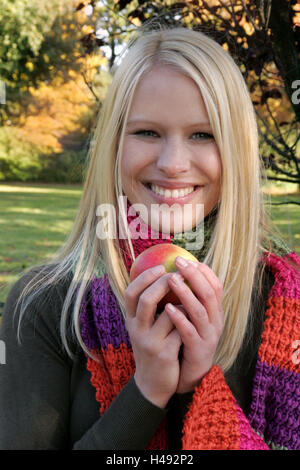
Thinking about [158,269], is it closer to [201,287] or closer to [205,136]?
[201,287]

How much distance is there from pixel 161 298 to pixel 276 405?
1.75 ft

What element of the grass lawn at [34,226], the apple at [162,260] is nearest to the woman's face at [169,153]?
the apple at [162,260]

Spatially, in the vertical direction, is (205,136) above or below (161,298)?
above

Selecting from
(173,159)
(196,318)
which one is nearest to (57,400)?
(196,318)

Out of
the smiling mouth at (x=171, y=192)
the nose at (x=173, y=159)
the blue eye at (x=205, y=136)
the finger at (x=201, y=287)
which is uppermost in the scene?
the blue eye at (x=205, y=136)

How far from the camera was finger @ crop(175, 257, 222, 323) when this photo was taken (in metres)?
1.34

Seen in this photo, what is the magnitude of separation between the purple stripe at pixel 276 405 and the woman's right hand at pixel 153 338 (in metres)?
0.33

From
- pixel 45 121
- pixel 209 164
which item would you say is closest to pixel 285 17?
pixel 209 164

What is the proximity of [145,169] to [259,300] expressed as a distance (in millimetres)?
562

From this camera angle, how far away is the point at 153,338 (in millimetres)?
1346

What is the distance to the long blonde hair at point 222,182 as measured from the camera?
5.30 ft

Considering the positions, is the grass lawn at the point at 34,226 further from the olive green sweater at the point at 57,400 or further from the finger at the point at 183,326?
the finger at the point at 183,326

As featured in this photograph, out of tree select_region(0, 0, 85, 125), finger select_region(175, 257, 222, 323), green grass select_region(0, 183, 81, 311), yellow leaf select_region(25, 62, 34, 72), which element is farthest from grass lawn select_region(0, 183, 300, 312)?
yellow leaf select_region(25, 62, 34, 72)

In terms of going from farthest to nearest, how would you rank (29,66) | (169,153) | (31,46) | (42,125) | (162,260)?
(42,125)
(29,66)
(31,46)
(169,153)
(162,260)
